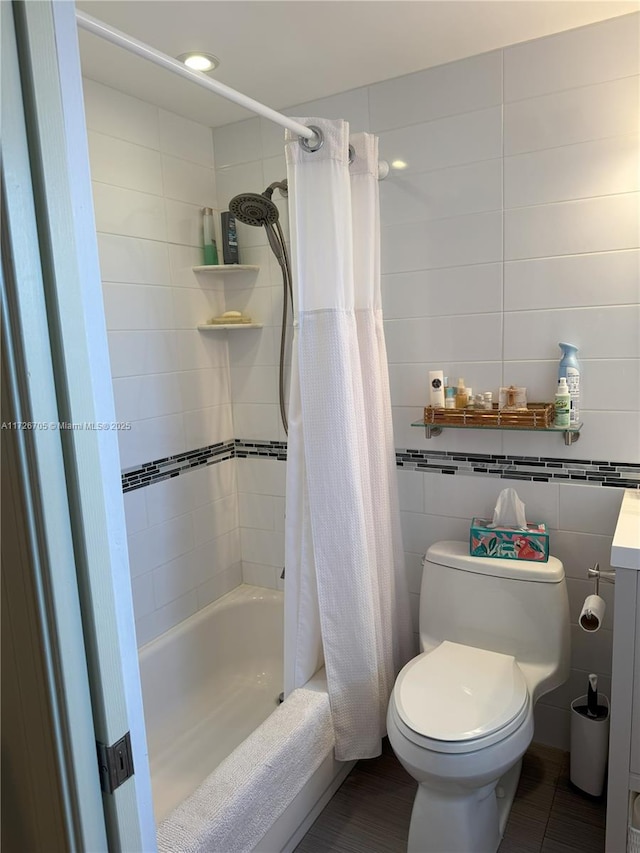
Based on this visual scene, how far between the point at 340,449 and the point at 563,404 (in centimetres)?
72

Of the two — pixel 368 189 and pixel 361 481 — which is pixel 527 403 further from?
pixel 368 189

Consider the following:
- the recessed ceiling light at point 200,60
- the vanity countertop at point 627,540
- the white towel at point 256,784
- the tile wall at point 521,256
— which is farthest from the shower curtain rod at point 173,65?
the white towel at point 256,784

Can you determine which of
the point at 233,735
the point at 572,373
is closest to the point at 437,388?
the point at 572,373

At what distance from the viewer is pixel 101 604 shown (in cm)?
78

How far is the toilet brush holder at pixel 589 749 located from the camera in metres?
1.88

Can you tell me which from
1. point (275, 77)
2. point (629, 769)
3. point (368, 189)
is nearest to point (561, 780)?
point (629, 769)

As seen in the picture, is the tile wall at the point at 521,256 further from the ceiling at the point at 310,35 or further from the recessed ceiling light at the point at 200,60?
the recessed ceiling light at the point at 200,60

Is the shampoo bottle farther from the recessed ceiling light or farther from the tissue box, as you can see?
the recessed ceiling light

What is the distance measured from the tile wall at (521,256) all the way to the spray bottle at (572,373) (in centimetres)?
5

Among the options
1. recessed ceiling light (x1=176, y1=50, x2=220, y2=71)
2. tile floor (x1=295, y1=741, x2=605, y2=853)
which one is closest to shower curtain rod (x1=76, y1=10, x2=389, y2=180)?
recessed ceiling light (x1=176, y1=50, x2=220, y2=71)

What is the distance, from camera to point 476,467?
7.09ft

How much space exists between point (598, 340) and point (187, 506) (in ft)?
5.38

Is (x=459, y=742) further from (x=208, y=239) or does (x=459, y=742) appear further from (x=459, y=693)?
(x=208, y=239)

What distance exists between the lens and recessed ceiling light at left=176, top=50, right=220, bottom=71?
1.85 meters
